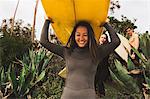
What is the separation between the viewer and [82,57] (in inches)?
135

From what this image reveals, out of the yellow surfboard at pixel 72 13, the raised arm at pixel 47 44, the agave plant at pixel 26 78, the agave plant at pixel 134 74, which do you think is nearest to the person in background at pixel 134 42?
the agave plant at pixel 134 74

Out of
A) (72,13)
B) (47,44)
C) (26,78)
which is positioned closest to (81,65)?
(47,44)

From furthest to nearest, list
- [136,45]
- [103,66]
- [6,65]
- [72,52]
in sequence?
[6,65] < [136,45] < [103,66] < [72,52]

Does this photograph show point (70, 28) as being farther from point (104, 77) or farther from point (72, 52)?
point (104, 77)

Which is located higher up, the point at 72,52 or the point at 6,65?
the point at 72,52

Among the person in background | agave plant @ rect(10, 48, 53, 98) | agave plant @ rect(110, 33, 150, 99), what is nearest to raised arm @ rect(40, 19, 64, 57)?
the person in background

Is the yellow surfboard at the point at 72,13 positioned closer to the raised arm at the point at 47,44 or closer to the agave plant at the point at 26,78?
the raised arm at the point at 47,44

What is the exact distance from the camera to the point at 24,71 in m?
10.1

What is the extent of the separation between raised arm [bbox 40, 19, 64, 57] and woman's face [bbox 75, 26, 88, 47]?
179 mm

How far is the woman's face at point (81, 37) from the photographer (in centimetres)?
346

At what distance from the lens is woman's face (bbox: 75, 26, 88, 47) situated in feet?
11.4

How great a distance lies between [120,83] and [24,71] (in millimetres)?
3162

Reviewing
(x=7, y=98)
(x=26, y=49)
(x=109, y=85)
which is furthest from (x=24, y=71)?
(x=26, y=49)

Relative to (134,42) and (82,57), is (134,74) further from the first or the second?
(82,57)
